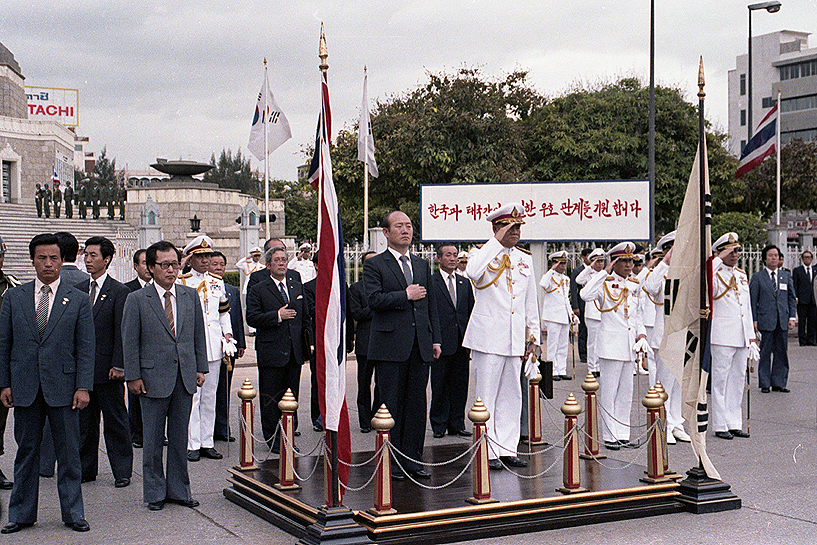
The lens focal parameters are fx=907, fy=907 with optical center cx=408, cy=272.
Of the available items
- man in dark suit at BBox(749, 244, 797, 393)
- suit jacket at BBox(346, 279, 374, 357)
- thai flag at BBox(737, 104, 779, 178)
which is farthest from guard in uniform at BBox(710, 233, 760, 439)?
thai flag at BBox(737, 104, 779, 178)

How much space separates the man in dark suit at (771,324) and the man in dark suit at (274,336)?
7.72 metres

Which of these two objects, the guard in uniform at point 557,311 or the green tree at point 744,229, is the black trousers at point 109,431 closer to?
the guard in uniform at point 557,311

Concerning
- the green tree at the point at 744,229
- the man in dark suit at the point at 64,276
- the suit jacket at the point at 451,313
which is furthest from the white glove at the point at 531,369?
the green tree at the point at 744,229

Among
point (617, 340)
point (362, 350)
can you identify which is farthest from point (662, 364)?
point (362, 350)

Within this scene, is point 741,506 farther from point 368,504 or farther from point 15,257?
point 15,257

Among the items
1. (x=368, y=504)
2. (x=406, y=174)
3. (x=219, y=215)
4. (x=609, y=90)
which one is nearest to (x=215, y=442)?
(x=368, y=504)

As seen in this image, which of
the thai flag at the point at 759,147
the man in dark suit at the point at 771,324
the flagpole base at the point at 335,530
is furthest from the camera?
the thai flag at the point at 759,147

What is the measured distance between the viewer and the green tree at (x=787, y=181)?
109ft

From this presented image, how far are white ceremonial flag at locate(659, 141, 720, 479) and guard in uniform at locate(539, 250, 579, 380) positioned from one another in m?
7.82

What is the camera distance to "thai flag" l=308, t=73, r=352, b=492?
6121 mm

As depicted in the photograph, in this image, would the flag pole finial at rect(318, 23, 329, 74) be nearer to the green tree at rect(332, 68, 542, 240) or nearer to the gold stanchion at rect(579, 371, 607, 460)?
the gold stanchion at rect(579, 371, 607, 460)

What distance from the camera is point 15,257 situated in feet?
101

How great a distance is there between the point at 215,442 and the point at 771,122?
1800cm

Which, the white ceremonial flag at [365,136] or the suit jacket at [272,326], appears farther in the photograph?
the white ceremonial flag at [365,136]
